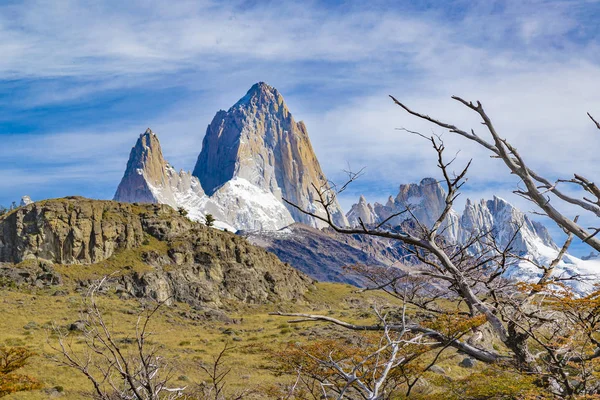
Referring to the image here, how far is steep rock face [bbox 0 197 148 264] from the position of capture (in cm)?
8138

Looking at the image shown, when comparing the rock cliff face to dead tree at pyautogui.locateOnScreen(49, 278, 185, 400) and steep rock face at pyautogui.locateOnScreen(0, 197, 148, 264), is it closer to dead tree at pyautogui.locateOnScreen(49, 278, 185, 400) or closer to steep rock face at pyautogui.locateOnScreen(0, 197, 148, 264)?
steep rock face at pyautogui.locateOnScreen(0, 197, 148, 264)

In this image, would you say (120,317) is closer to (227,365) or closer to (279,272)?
(227,365)

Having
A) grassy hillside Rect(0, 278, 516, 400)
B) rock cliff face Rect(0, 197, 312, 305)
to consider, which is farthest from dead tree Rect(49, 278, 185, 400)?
rock cliff face Rect(0, 197, 312, 305)

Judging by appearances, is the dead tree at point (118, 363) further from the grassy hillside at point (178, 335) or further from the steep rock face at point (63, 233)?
the steep rock face at point (63, 233)

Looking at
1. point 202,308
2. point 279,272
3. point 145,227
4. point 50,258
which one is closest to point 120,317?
point 202,308

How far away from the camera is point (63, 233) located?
8231 centimetres

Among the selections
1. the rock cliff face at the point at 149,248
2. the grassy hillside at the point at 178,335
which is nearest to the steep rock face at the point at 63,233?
the rock cliff face at the point at 149,248

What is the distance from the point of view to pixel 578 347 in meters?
10.8

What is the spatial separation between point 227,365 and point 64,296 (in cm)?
3593

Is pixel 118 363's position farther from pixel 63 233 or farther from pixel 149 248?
pixel 149 248

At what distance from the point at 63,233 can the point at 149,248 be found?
12887mm

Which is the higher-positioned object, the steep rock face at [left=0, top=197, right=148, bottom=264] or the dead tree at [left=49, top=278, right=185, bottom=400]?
the steep rock face at [left=0, top=197, right=148, bottom=264]

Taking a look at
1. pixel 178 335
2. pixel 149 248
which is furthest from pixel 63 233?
pixel 178 335

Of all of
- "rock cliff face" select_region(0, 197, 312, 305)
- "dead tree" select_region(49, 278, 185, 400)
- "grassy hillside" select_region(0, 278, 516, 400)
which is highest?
"rock cliff face" select_region(0, 197, 312, 305)
